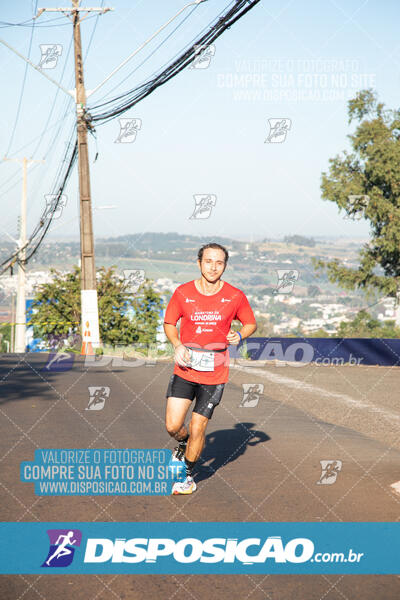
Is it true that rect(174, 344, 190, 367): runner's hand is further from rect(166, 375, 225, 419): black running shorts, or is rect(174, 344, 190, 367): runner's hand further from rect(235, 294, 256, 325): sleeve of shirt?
rect(235, 294, 256, 325): sleeve of shirt

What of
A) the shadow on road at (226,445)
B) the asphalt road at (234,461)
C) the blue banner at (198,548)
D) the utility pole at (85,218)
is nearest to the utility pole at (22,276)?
the utility pole at (85,218)

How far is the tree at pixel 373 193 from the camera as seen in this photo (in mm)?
26938

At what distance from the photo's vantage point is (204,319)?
20.3 feet

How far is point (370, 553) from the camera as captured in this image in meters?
4.87

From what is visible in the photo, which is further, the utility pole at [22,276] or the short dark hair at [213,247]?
the utility pole at [22,276]

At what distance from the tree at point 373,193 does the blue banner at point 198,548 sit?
22960 millimetres

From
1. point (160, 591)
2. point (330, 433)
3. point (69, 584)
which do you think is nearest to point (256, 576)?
point (160, 591)

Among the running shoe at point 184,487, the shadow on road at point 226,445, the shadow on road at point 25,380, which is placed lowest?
the shadow on road at point 25,380

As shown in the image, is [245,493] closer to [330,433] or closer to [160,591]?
[160,591]

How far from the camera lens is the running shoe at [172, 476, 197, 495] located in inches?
246

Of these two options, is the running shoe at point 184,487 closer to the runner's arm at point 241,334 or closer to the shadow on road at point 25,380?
the runner's arm at point 241,334

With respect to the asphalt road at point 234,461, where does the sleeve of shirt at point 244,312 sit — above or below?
above

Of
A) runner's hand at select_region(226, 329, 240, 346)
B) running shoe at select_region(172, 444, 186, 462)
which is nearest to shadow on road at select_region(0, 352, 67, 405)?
running shoe at select_region(172, 444, 186, 462)

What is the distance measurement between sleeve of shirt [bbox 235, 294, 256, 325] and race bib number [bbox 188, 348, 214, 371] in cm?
47
